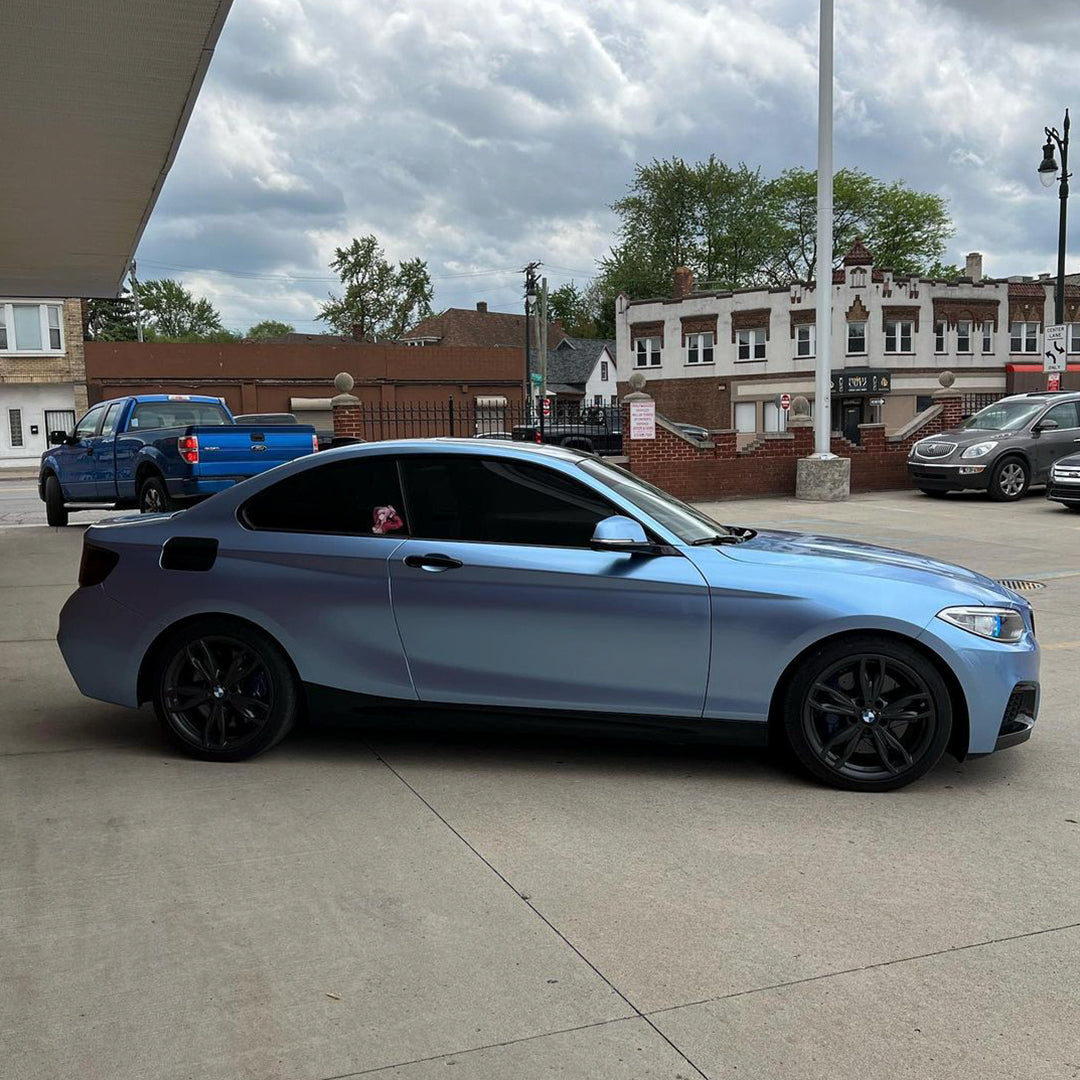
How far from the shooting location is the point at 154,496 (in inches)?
593

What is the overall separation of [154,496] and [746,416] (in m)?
46.0

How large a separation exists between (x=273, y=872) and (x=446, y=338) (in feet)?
270

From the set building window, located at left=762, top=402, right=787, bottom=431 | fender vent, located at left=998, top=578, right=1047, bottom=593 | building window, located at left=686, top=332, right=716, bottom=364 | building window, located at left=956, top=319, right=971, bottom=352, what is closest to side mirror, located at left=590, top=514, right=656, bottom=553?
fender vent, located at left=998, top=578, right=1047, bottom=593

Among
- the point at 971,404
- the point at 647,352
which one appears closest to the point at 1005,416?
the point at 971,404

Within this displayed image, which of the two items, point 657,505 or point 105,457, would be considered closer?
point 657,505

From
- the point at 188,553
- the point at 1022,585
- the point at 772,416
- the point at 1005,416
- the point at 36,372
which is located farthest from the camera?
the point at 772,416

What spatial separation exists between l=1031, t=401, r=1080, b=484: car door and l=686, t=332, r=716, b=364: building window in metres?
39.8

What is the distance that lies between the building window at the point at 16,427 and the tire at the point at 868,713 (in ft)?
159

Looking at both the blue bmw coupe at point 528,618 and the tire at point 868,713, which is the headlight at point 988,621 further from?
the tire at point 868,713

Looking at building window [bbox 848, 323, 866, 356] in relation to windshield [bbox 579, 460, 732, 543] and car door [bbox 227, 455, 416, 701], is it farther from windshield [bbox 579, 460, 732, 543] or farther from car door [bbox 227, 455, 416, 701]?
car door [bbox 227, 455, 416, 701]

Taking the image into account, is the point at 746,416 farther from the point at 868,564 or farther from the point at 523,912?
the point at 523,912

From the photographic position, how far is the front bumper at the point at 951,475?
62.7 ft

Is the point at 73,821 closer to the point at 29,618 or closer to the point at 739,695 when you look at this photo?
the point at 739,695

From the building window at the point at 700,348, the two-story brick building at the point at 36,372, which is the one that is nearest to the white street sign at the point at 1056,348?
the building window at the point at 700,348
